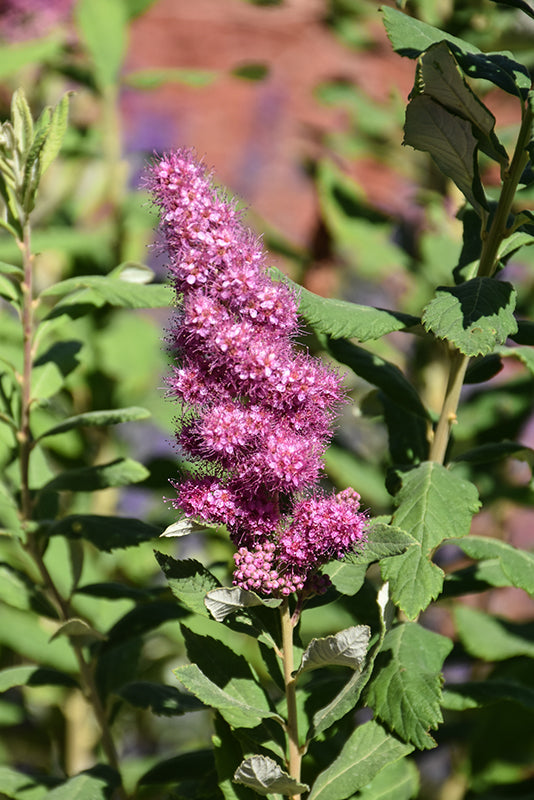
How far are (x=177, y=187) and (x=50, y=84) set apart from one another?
1.53m

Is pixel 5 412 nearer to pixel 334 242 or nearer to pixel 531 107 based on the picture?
pixel 531 107

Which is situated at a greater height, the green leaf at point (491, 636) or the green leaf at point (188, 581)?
the green leaf at point (188, 581)

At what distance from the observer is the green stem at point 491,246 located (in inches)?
31.0

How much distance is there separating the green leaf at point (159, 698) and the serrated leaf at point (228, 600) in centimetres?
31

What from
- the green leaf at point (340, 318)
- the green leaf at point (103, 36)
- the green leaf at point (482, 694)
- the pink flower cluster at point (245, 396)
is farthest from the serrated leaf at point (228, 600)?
the green leaf at point (103, 36)

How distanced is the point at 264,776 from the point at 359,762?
115 mm

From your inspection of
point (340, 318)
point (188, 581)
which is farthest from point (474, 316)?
point (188, 581)

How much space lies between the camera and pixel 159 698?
1.01 metres

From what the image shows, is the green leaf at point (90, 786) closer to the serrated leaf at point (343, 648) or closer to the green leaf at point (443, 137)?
the serrated leaf at point (343, 648)

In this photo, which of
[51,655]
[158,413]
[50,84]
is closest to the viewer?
[51,655]

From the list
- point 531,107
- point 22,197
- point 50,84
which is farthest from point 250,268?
point 50,84

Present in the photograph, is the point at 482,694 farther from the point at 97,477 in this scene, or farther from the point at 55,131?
the point at 55,131

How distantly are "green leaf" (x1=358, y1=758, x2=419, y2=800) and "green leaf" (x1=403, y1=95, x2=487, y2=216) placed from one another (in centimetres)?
58

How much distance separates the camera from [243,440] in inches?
26.1
